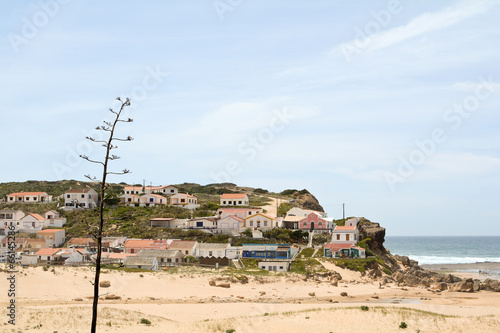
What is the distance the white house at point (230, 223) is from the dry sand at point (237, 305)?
2273cm

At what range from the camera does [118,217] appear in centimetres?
9238

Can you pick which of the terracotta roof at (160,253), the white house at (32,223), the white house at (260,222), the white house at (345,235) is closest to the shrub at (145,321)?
the terracotta roof at (160,253)

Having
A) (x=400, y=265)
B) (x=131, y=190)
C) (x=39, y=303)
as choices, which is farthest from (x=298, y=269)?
(x=131, y=190)

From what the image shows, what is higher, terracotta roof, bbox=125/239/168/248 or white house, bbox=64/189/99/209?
white house, bbox=64/189/99/209

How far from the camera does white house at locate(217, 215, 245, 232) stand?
82387 mm

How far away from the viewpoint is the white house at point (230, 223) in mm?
82387

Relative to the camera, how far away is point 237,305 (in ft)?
141

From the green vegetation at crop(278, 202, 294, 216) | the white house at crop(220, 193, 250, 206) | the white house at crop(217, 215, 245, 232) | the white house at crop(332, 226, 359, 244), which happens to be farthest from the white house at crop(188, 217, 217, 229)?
the white house at crop(332, 226, 359, 244)

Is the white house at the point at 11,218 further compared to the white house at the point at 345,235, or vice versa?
the white house at the point at 11,218

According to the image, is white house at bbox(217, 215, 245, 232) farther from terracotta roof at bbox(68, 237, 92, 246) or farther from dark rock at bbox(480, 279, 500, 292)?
dark rock at bbox(480, 279, 500, 292)

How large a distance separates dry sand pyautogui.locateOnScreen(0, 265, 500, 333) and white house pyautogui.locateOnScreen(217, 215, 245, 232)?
2273cm

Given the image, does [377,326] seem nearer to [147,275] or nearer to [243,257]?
[147,275]

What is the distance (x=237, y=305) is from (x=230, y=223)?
4001 cm

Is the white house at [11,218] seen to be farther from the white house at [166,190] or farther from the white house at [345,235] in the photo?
the white house at [345,235]
